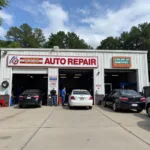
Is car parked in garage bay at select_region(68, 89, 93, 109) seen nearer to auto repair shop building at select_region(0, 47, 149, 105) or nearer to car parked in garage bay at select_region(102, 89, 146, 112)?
car parked in garage bay at select_region(102, 89, 146, 112)

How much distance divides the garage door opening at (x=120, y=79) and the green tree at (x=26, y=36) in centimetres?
3879

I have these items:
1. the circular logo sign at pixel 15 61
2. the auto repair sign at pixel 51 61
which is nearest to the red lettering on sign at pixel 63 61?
the auto repair sign at pixel 51 61

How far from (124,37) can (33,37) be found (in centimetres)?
2874

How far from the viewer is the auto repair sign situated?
20.5 meters

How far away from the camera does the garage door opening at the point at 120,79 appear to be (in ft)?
76.4

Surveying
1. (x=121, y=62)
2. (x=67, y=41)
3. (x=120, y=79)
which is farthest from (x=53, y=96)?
(x=67, y=41)

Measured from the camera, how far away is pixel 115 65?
69.7ft

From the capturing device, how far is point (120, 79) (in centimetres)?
2928

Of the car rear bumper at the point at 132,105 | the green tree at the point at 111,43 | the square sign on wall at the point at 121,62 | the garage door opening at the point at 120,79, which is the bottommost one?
the car rear bumper at the point at 132,105

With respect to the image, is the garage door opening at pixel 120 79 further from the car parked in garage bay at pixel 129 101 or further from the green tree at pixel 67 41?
the green tree at pixel 67 41

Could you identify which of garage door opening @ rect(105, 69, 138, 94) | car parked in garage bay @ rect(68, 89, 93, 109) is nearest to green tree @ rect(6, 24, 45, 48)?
garage door opening @ rect(105, 69, 138, 94)

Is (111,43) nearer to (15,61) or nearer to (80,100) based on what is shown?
(15,61)

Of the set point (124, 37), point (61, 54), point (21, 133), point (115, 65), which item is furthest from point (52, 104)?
point (124, 37)

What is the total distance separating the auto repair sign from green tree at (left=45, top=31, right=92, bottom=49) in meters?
42.8
